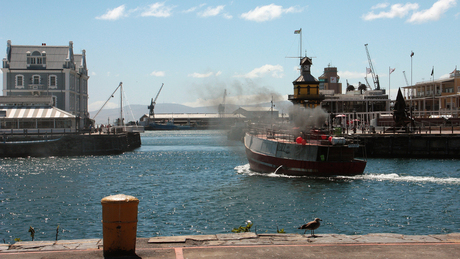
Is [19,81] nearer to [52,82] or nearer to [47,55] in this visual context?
[52,82]

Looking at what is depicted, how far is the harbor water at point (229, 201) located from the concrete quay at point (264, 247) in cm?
289

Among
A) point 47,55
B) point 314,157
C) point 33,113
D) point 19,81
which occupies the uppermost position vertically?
point 47,55

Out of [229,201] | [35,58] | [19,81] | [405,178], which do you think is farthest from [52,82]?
[405,178]

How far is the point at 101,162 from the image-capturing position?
6359 cm

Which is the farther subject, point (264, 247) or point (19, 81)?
point (19, 81)

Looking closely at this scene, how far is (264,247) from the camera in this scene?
12.1 meters

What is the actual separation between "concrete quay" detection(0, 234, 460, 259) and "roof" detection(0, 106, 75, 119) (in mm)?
70462

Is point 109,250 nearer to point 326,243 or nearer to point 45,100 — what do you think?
point 326,243

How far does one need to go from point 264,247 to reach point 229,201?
1890 centimetres

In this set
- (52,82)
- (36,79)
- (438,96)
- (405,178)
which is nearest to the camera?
(405,178)

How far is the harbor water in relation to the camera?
23.1m

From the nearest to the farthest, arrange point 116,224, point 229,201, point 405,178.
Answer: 1. point 116,224
2. point 229,201
3. point 405,178

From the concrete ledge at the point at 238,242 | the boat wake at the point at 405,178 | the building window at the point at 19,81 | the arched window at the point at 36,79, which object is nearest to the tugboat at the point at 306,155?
the boat wake at the point at 405,178

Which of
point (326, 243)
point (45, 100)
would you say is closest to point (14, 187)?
point (326, 243)
